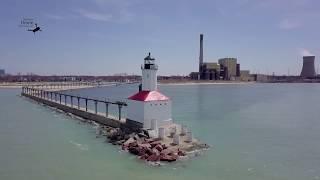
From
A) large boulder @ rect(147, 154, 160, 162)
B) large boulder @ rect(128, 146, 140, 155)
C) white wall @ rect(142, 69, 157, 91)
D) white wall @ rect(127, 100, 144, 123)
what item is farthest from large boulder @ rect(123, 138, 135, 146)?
white wall @ rect(142, 69, 157, 91)

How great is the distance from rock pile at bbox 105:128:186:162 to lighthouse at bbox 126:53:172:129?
104 centimetres

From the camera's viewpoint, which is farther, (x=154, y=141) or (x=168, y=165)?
(x=154, y=141)

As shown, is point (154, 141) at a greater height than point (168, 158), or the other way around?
point (154, 141)

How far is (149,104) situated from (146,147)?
4.27m

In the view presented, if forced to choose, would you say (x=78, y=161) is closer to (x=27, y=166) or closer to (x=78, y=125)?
(x=27, y=166)

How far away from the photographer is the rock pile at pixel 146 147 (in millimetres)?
22188

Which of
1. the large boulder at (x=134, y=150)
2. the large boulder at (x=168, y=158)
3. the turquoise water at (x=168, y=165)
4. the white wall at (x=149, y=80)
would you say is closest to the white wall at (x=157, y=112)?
the white wall at (x=149, y=80)

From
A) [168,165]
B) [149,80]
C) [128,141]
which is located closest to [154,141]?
[128,141]

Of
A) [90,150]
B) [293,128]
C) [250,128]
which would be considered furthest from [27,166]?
[293,128]

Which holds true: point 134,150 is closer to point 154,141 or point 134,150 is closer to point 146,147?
point 146,147

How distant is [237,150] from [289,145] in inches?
198

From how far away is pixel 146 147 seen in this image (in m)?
23.4

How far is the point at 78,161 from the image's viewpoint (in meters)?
22.6

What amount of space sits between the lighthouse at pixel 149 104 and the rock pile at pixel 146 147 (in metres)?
1.04
